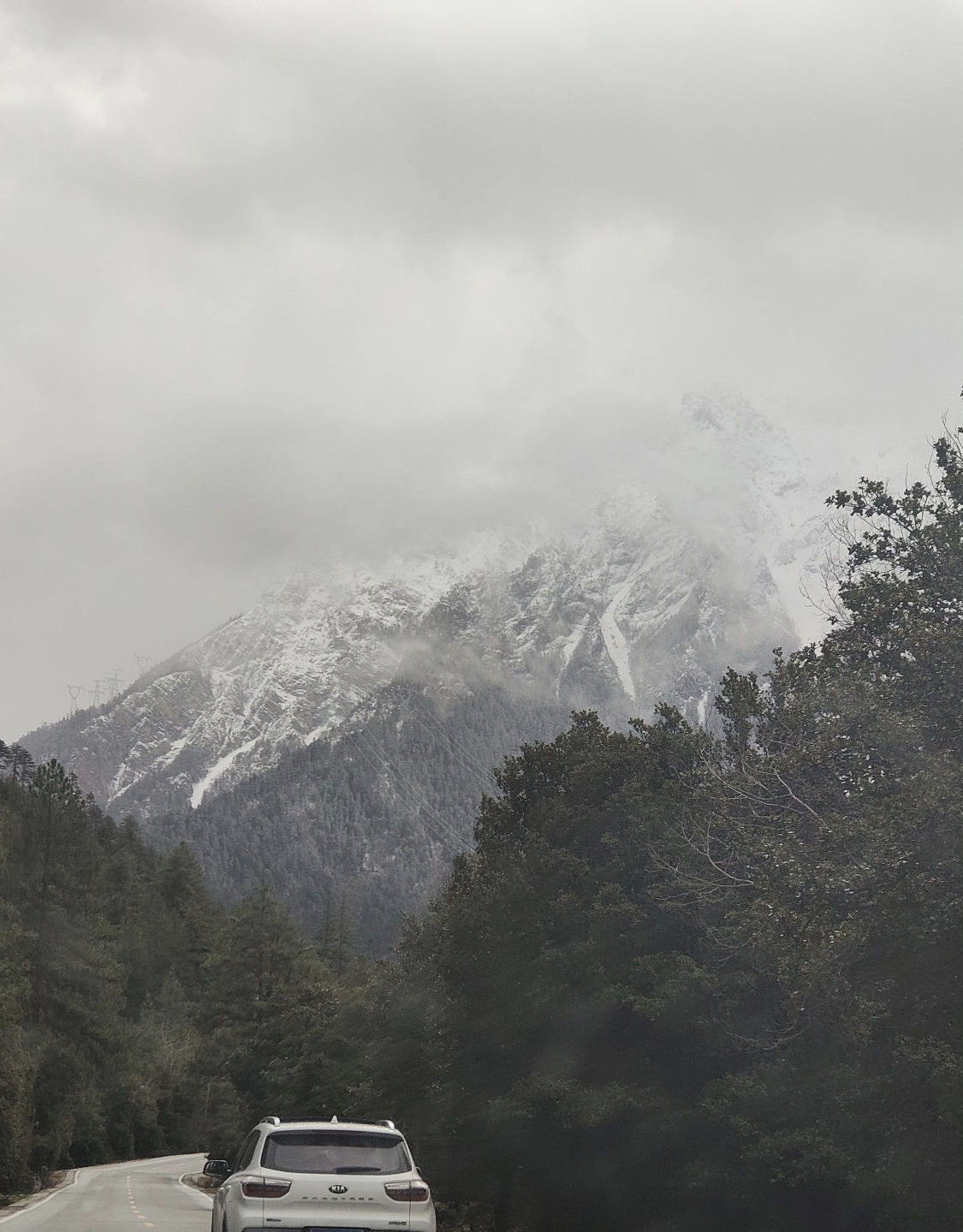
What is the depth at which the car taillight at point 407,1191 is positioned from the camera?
11.6 metres

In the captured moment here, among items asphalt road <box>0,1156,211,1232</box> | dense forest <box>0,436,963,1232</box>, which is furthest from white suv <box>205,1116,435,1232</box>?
asphalt road <box>0,1156,211,1232</box>

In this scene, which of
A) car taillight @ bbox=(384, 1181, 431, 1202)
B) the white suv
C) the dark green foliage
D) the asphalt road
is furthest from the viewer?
the dark green foliage

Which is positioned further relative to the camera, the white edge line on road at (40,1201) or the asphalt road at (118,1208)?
the white edge line on road at (40,1201)

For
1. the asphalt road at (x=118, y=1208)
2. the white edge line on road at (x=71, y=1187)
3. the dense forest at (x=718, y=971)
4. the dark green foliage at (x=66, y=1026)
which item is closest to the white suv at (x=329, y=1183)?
the dense forest at (x=718, y=971)

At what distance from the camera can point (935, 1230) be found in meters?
20.3

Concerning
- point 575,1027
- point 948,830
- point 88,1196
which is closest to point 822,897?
point 948,830

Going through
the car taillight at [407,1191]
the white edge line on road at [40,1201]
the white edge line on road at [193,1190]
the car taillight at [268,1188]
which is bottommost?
the white edge line on road at [193,1190]

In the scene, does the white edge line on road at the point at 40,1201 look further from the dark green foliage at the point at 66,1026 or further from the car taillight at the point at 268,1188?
the car taillight at the point at 268,1188

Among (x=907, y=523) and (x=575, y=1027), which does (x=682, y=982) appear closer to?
(x=575, y=1027)

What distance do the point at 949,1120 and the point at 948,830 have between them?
15.2 feet

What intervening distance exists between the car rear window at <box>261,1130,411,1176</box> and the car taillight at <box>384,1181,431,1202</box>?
0.57 feet

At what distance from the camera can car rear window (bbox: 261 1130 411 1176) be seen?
11.8 m

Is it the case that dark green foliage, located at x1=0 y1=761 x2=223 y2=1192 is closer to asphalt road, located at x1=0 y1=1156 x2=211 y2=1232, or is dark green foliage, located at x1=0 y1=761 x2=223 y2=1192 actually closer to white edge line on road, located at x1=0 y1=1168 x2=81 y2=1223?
white edge line on road, located at x1=0 y1=1168 x2=81 y2=1223

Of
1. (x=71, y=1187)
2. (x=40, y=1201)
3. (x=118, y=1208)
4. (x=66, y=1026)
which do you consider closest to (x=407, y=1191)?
(x=118, y=1208)
